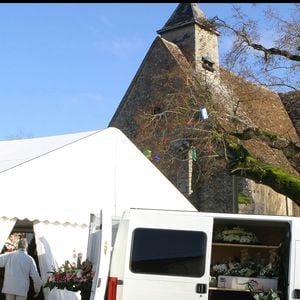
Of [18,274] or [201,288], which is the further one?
[18,274]

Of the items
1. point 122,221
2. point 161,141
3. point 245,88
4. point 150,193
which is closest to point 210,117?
point 245,88

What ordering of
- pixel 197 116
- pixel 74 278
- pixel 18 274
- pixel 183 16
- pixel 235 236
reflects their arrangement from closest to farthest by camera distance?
pixel 74 278 → pixel 235 236 → pixel 18 274 → pixel 197 116 → pixel 183 16

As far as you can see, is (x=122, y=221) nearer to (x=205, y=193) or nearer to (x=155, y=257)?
(x=155, y=257)

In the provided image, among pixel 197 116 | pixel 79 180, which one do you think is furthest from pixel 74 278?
pixel 197 116

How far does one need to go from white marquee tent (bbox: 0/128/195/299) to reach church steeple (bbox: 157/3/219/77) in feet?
71.9

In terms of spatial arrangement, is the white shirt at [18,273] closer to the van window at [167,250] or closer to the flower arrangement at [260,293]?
the van window at [167,250]

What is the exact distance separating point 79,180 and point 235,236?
353cm

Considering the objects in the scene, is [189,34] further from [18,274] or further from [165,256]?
[165,256]

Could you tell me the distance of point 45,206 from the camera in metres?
10.0

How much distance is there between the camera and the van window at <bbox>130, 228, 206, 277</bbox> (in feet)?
23.5

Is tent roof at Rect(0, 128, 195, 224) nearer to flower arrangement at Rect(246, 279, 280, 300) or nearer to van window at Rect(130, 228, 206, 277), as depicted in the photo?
van window at Rect(130, 228, 206, 277)

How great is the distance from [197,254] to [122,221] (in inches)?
41.8

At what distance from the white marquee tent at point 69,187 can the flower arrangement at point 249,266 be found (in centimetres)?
235

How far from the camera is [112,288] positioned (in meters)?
7.03
